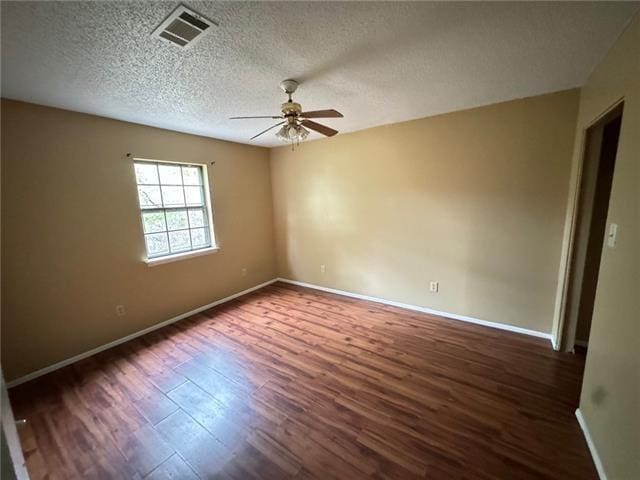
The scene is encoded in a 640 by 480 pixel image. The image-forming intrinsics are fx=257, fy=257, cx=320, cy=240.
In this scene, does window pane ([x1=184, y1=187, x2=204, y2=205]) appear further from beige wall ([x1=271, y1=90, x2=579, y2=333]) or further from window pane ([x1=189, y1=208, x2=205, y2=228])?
beige wall ([x1=271, y1=90, x2=579, y2=333])

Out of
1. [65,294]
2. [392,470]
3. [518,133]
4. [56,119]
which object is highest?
[56,119]

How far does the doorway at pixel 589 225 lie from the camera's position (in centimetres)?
209

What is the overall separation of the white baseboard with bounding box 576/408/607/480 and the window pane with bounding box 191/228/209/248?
409cm

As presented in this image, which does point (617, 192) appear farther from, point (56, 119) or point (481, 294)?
point (56, 119)

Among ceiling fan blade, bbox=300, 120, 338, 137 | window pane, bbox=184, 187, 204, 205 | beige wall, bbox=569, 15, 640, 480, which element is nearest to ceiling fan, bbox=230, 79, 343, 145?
ceiling fan blade, bbox=300, 120, 338, 137

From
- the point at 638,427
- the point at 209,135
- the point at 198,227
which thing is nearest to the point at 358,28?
the point at 638,427

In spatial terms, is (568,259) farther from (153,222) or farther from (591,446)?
(153,222)

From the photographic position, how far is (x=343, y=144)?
3621 mm

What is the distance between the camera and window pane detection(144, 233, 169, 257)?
10.2 feet

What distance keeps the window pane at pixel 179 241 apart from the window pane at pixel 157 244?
0.07 m

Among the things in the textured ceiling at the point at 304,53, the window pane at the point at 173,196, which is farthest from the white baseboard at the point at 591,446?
the window pane at the point at 173,196

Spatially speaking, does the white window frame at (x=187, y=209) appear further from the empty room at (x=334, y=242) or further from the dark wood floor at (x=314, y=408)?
the dark wood floor at (x=314, y=408)

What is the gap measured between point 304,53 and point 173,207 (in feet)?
8.49

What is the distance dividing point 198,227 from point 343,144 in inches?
93.0
